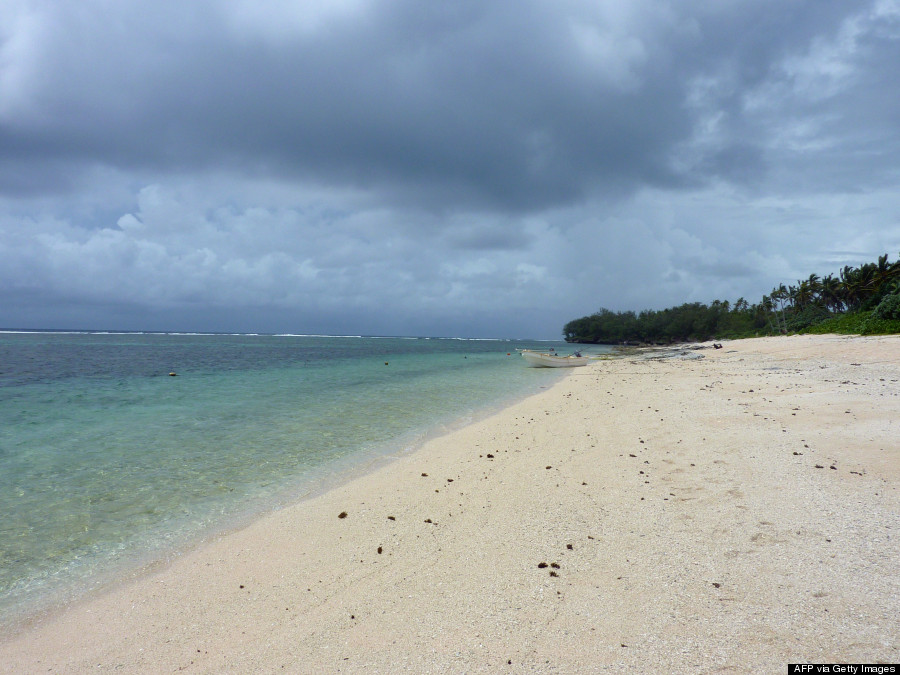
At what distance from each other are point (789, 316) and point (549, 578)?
347 ft

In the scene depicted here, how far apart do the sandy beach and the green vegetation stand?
41.5m

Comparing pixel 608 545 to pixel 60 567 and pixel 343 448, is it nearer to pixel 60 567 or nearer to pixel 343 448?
pixel 60 567

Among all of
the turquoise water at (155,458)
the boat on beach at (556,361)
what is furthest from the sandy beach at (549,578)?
the boat on beach at (556,361)

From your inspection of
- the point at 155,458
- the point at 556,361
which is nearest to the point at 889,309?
the point at 556,361

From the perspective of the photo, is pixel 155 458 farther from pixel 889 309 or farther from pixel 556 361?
pixel 889 309

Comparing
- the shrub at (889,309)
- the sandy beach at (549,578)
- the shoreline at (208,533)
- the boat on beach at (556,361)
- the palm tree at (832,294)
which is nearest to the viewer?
the sandy beach at (549,578)

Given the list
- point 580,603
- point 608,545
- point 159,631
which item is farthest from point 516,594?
point 159,631

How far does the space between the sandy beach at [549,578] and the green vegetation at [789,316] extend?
4152 centimetres

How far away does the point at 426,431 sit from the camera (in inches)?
536

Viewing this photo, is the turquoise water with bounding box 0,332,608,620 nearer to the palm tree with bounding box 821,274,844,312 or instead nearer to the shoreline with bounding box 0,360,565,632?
the shoreline with bounding box 0,360,565,632

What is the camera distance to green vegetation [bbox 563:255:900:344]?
43.2 metres

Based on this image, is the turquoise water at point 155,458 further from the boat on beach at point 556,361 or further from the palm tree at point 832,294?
the palm tree at point 832,294

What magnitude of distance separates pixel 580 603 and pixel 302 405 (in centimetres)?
1685

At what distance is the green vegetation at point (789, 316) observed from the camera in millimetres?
43250
